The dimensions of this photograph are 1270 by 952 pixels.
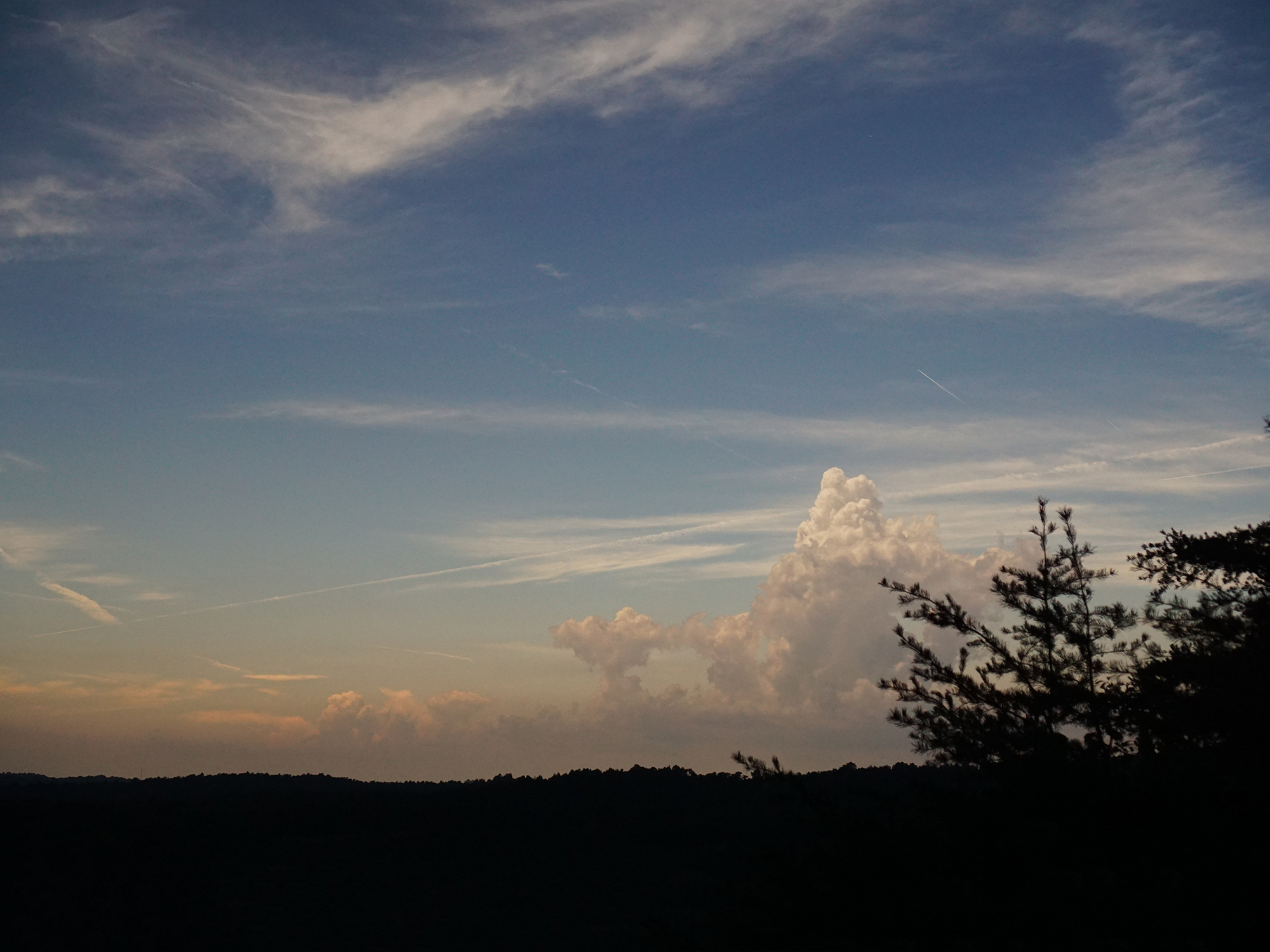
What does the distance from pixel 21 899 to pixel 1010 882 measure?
4271 inches

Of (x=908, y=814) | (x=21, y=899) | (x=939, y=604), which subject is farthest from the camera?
(x=21, y=899)

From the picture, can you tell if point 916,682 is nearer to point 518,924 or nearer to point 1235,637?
point 1235,637

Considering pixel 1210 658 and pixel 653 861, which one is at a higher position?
pixel 1210 658

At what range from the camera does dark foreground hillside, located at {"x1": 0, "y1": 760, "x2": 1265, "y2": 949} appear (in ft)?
32.7

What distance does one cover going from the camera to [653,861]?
101812 millimetres

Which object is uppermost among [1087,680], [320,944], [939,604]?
[939,604]

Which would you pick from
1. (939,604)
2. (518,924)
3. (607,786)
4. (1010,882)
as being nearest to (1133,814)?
(1010,882)

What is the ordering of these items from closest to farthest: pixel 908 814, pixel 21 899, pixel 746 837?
pixel 908 814, pixel 21 899, pixel 746 837

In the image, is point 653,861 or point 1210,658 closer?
point 1210,658

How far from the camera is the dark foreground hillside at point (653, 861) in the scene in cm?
996

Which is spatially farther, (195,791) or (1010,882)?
(195,791)

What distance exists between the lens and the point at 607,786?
5103 inches

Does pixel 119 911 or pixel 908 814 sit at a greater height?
pixel 908 814

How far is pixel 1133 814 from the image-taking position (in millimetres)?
10938
